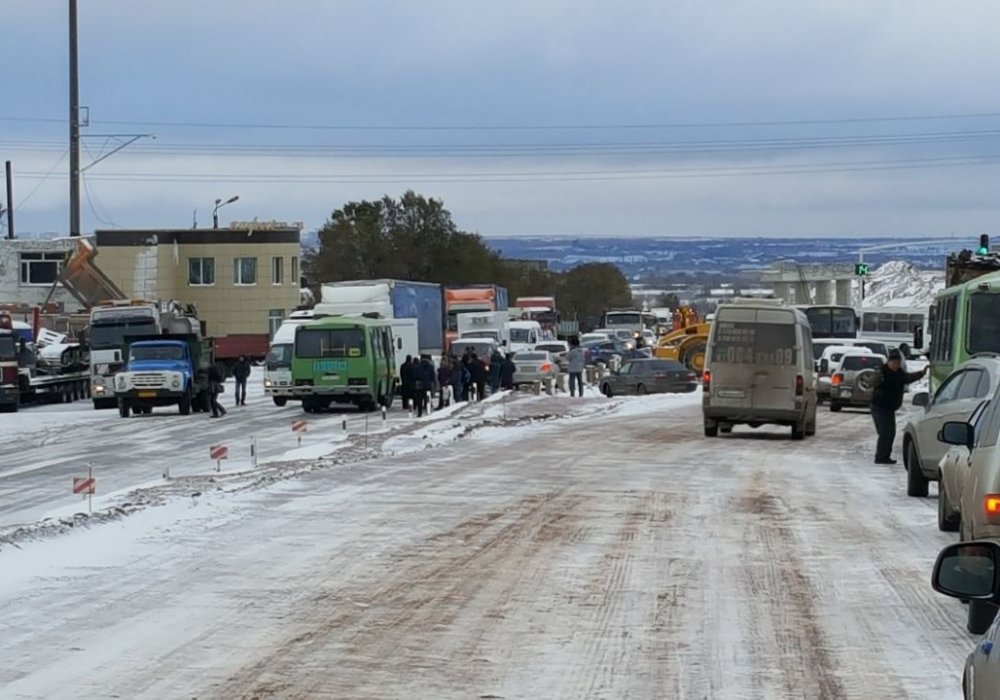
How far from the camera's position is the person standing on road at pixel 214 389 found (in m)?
44.9

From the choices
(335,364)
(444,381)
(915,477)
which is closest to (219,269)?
(444,381)

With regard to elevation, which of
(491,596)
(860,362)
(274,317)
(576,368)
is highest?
(274,317)

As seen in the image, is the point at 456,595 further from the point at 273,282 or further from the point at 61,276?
the point at 273,282

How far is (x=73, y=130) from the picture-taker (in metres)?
61.6

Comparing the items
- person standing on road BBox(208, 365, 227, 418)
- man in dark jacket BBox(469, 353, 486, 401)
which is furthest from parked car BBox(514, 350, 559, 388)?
person standing on road BBox(208, 365, 227, 418)

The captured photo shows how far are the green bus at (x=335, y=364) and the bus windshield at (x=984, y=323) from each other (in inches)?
880

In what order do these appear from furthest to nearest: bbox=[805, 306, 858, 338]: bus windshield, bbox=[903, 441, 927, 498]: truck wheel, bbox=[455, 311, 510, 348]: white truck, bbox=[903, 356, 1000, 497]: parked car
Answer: bbox=[805, 306, 858, 338]: bus windshield, bbox=[455, 311, 510, 348]: white truck, bbox=[903, 441, 927, 498]: truck wheel, bbox=[903, 356, 1000, 497]: parked car

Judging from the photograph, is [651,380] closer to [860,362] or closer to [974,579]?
[860,362]

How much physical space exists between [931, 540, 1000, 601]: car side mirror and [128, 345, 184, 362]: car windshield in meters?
41.3

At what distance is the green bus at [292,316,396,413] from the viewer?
45844 millimetres

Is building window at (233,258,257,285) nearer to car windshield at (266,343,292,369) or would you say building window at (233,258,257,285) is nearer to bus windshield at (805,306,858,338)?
bus windshield at (805,306,858,338)

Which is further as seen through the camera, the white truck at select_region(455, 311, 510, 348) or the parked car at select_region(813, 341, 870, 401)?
the white truck at select_region(455, 311, 510, 348)

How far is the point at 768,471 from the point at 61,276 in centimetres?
4838

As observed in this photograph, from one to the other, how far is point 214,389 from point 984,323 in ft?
80.9
